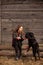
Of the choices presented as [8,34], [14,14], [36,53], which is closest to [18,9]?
[14,14]

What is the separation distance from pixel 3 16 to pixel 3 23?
0.33 meters

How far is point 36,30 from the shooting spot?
15.8 m

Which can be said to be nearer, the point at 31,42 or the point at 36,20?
the point at 31,42

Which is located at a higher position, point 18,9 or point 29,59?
point 18,9

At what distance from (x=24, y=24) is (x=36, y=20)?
589 millimetres

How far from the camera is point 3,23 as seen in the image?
15.7 meters

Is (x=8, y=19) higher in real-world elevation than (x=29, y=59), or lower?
higher

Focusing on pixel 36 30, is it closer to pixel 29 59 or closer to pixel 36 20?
pixel 36 20

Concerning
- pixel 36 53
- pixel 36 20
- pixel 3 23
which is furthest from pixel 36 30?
pixel 36 53

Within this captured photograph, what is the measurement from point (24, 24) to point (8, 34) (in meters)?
0.88

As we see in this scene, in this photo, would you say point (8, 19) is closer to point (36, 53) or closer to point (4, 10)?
point (4, 10)

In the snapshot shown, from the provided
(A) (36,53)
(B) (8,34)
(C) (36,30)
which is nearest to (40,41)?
(C) (36,30)

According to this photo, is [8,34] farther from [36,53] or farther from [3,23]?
[36,53]

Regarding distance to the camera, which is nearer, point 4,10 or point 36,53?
point 36,53
